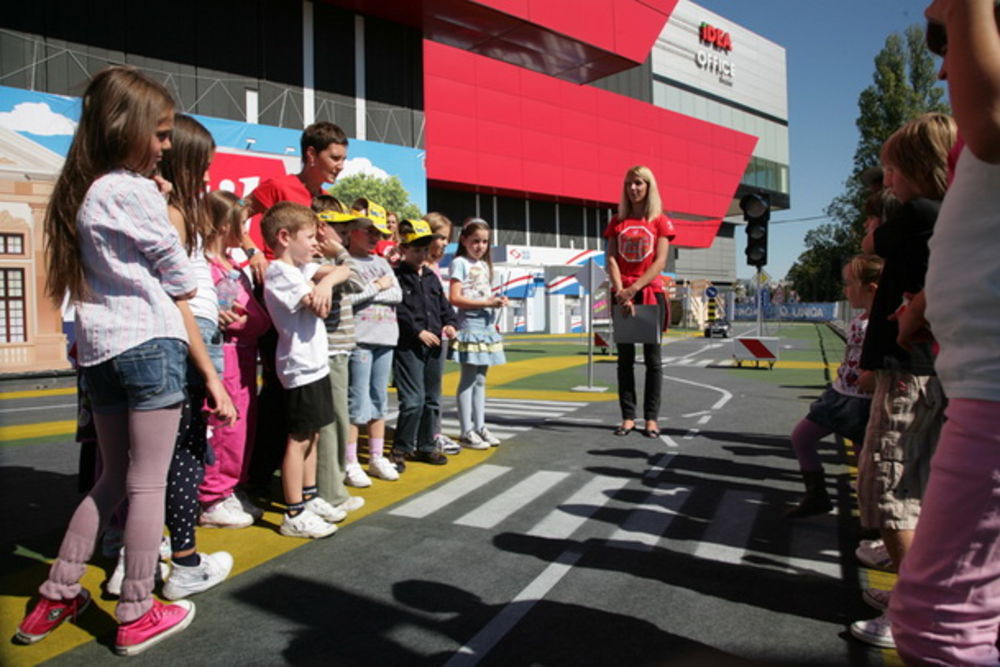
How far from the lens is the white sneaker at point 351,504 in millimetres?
3700

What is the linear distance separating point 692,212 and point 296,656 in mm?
47326

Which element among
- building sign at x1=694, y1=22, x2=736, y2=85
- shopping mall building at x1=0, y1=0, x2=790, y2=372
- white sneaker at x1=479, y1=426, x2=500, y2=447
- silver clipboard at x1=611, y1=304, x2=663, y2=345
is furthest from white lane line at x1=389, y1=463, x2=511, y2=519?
building sign at x1=694, y1=22, x2=736, y2=85

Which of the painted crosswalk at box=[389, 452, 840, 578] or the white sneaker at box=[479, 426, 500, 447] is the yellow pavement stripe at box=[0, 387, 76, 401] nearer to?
the white sneaker at box=[479, 426, 500, 447]

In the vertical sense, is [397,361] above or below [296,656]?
above

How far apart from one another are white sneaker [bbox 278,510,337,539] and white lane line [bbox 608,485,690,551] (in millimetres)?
1452

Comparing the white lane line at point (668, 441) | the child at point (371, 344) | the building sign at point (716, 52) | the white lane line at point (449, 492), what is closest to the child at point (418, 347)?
the child at point (371, 344)

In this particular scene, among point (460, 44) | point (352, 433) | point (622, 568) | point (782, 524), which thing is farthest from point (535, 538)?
point (460, 44)

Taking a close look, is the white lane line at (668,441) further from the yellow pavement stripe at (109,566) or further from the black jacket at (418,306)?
the black jacket at (418,306)

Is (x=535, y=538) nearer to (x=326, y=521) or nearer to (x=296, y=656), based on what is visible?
(x=326, y=521)

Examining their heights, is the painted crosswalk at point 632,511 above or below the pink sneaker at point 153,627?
below

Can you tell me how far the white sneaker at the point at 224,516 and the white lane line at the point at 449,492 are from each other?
80 cm

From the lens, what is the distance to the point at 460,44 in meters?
29.6

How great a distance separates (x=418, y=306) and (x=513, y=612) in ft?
8.81

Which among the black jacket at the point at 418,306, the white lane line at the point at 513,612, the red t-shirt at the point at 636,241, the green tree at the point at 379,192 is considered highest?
the green tree at the point at 379,192
